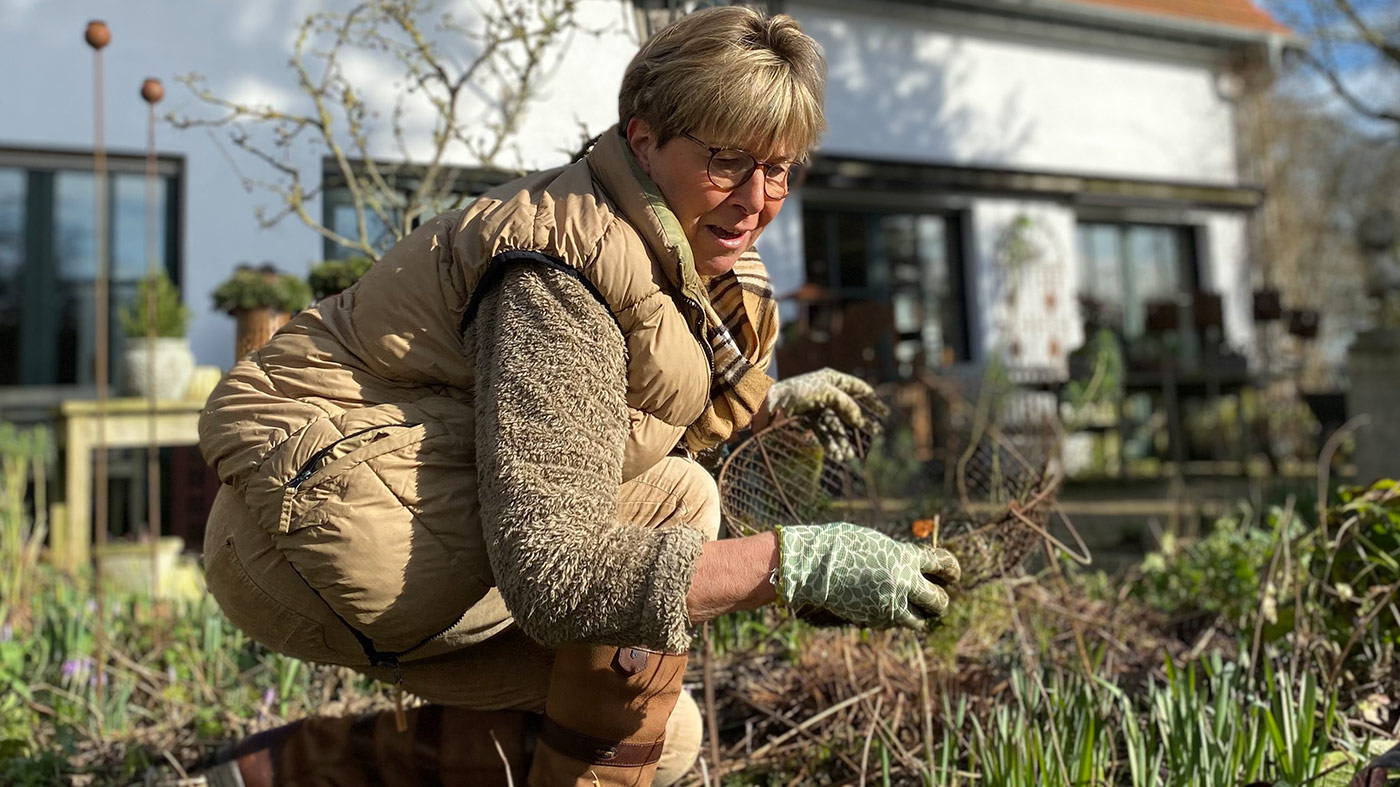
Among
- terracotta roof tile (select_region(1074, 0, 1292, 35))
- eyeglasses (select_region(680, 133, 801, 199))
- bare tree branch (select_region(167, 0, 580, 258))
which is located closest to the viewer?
eyeglasses (select_region(680, 133, 801, 199))

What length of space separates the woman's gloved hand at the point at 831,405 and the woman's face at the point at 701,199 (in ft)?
1.99

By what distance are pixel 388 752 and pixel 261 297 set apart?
210 centimetres

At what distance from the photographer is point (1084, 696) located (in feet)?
6.78

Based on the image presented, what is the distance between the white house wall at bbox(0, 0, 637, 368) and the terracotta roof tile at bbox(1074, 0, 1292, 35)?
8.41 m

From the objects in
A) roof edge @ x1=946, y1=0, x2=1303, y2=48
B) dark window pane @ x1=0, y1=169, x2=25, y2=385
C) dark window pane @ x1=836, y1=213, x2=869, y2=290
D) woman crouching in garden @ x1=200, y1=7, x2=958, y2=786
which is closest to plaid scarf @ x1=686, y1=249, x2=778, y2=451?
woman crouching in garden @ x1=200, y1=7, x2=958, y2=786

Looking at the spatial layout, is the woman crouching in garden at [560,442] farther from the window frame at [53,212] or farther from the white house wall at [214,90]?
the window frame at [53,212]

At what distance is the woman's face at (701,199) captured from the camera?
1.62 meters

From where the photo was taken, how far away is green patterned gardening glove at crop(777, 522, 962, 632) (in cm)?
143

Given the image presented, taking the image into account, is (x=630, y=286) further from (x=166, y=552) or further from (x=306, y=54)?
(x=166, y=552)

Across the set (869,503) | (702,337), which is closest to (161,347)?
(869,503)

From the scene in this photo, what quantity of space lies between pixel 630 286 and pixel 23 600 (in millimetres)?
3428

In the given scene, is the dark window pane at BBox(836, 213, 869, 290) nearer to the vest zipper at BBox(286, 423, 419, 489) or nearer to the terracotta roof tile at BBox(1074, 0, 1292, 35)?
the terracotta roof tile at BBox(1074, 0, 1292, 35)

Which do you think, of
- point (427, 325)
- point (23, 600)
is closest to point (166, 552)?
point (23, 600)

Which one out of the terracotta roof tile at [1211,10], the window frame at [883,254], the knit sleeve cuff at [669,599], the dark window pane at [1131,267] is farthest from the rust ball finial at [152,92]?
the dark window pane at [1131,267]
